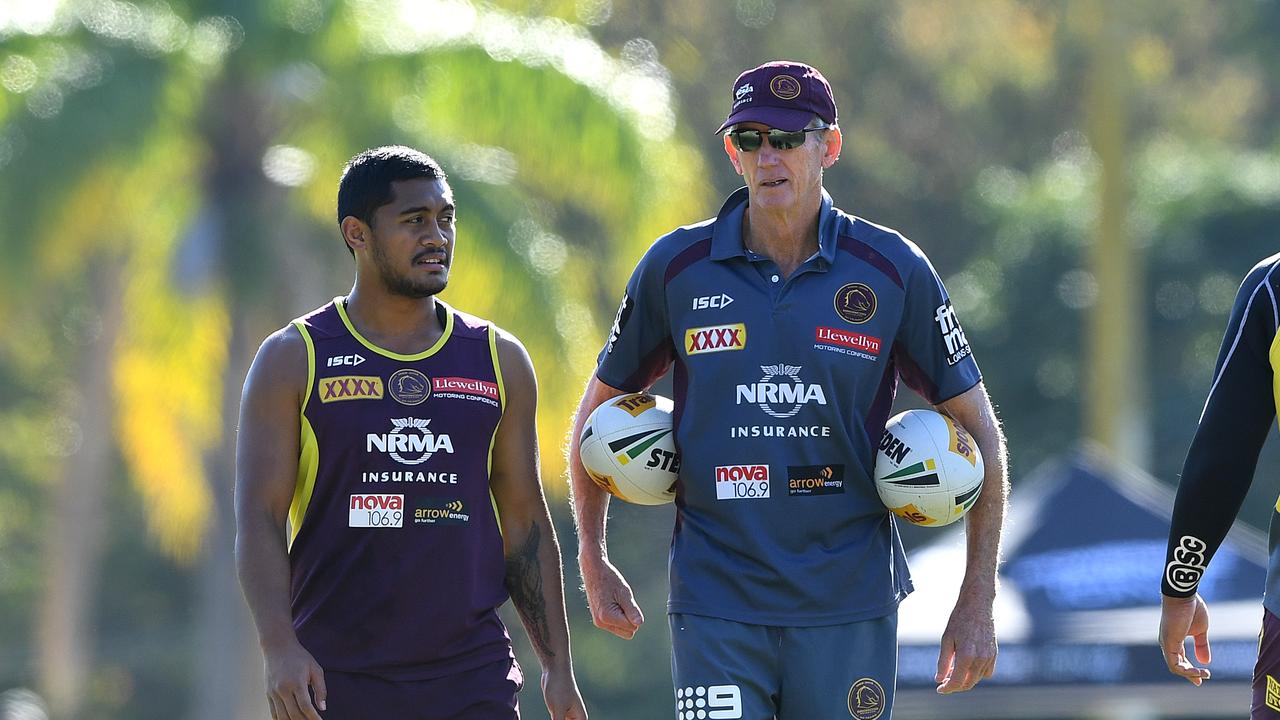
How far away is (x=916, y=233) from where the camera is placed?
31.4 m

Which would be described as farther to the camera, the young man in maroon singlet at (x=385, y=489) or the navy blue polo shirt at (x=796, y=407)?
the navy blue polo shirt at (x=796, y=407)

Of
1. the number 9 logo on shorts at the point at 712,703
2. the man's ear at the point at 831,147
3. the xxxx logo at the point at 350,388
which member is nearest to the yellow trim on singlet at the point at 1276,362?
the man's ear at the point at 831,147

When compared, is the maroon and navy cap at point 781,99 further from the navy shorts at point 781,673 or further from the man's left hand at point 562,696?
the man's left hand at point 562,696

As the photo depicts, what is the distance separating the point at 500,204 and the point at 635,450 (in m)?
12.2

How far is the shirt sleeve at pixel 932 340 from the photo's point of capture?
584 centimetres

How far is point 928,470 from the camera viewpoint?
→ 5.64 m

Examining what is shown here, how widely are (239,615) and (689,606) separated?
1502 centimetres

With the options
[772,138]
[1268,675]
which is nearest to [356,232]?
[772,138]

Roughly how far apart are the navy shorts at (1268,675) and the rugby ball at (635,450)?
1.71m

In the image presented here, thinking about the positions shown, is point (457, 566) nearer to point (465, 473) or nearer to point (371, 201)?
point (465, 473)

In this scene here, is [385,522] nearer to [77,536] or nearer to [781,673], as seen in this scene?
[781,673]

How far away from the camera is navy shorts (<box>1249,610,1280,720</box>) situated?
504 centimetres

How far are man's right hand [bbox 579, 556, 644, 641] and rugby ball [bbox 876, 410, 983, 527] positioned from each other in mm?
844

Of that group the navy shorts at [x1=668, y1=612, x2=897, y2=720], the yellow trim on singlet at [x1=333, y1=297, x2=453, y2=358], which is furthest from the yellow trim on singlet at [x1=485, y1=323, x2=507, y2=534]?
the navy shorts at [x1=668, y1=612, x2=897, y2=720]
